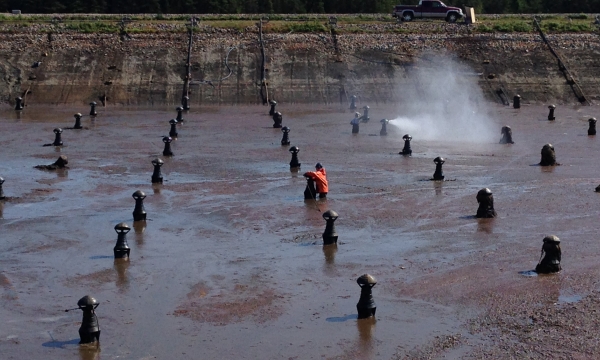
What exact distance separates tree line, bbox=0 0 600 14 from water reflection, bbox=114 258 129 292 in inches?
1968

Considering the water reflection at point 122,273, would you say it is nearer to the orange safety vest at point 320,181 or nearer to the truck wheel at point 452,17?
the orange safety vest at point 320,181

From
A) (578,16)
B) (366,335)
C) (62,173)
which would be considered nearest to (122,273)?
(366,335)

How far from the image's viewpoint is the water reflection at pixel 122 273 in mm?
14180

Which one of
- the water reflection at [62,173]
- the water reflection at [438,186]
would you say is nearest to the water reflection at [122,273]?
the water reflection at [438,186]

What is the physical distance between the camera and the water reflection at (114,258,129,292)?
1418cm

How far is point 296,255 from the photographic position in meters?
15.9

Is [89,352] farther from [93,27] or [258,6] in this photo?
[258,6]

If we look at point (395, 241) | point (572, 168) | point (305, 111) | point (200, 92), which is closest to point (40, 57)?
point (200, 92)

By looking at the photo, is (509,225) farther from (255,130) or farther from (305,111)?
(305,111)

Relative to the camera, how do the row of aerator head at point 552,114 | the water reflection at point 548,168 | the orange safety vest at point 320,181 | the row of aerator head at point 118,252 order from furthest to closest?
the row of aerator head at point 552,114 → the water reflection at point 548,168 → the orange safety vest at point 320,181 → the row of aerator head at point 118,252

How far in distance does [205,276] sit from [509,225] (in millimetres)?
6015

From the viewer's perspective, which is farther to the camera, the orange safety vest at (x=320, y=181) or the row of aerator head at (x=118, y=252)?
the orange safety vest at (x=320, y=181)

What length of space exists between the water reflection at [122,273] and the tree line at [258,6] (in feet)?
164

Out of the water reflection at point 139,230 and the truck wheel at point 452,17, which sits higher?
the truck wheel at point 452,17
